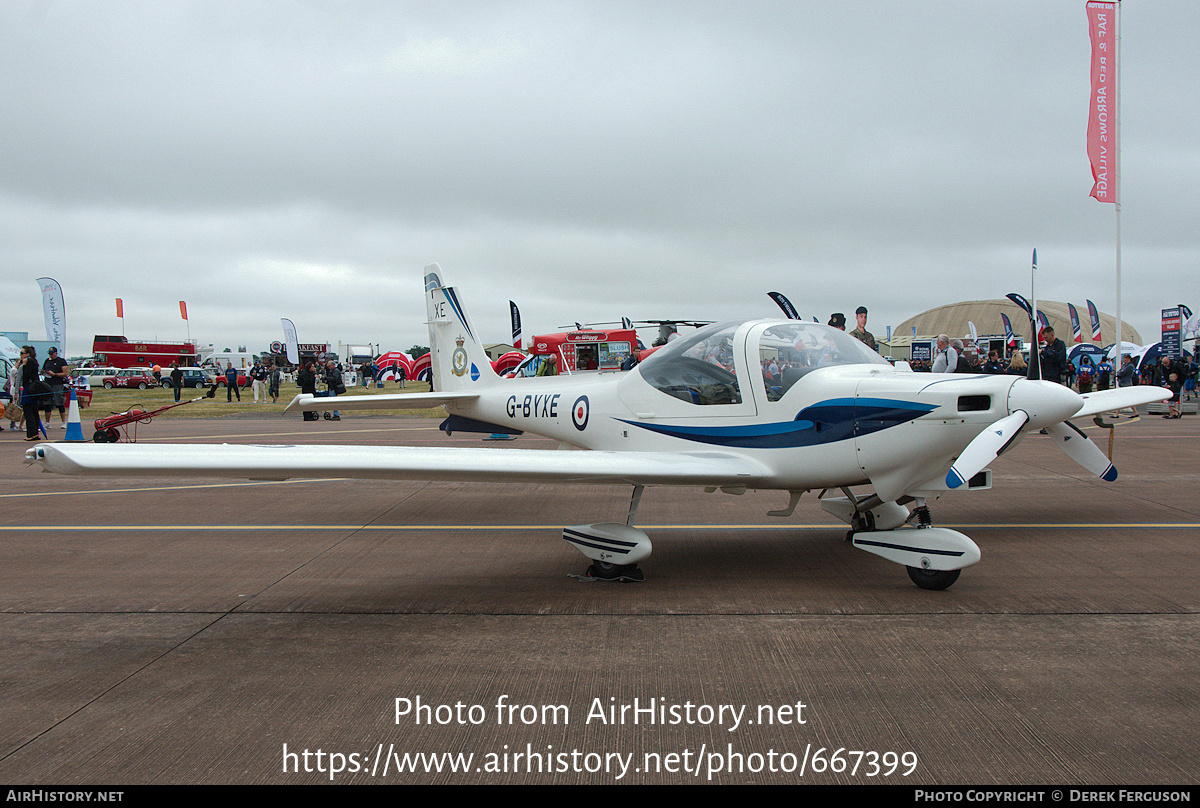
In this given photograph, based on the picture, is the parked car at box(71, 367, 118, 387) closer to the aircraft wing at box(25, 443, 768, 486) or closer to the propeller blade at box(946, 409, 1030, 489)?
the aircraft wing at box(25, 443, 768, 486)

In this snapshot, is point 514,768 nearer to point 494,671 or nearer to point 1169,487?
point 494,671

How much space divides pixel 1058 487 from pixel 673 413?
6.06m

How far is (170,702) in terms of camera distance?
3.53m

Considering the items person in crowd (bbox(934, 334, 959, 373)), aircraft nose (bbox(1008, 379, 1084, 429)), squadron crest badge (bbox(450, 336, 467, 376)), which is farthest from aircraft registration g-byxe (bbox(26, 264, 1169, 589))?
person in crowd (bbox(934, 334, 959, 373))

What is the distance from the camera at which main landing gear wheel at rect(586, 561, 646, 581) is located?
18.2 feet

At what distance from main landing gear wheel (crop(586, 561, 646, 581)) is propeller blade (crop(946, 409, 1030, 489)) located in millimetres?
2229

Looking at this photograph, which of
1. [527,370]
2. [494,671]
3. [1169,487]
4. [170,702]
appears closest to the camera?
[170,702]

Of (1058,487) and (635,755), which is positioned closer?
(635,755)

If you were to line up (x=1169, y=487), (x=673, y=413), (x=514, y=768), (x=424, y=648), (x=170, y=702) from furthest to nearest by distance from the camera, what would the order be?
(x=1169, y=487), (x=673, y=413), (x=424, y=648), (x=170, y=702), (x=514, y=768)

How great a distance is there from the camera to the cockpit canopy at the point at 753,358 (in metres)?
5.83

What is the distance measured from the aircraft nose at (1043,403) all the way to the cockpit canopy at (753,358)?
4.11 ft

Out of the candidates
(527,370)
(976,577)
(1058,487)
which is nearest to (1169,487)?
(1058,487)

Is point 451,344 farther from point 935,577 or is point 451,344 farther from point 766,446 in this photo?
point 935,577

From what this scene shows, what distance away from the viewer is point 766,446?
579 cm
